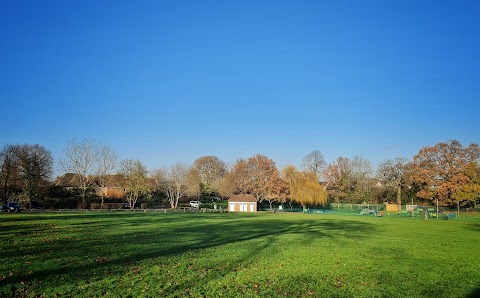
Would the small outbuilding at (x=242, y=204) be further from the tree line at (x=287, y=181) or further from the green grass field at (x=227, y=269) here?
the green grass field at (x=227, y=269)

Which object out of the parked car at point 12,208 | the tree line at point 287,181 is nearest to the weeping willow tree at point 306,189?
the tree line at point 287,181

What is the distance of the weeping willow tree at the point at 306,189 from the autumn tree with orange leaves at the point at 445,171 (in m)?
20.9

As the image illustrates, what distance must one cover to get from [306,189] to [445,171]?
29133 mm

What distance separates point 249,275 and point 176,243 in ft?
30.3

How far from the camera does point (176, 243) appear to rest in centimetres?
2019

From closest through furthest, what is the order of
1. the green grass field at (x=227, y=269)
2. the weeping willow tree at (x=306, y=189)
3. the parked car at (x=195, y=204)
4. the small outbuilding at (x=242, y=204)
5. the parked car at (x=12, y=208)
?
the green grass field at (x=227, y=269)
the parked car at (x=12, y=208)
the weeping willow tree at (x=306, y=189)
the small outbuilding at (x=242, y=204)
the parked car at (x=195, y=204)

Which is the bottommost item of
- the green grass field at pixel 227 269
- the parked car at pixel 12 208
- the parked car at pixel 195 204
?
the parked car at pixel 195 204

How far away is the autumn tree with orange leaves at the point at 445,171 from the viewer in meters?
65.2

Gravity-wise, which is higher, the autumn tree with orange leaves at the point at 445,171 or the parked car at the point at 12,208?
the autumn tree with orange leaves at the point at 445,171

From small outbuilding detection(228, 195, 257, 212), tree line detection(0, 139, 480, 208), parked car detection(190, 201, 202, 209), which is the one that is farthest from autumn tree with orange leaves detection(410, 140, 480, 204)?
parked car detection(190, 201, 202, 209)

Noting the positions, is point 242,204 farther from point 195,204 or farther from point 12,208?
point 12,208

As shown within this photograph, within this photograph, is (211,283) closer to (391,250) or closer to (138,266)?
(138,266)

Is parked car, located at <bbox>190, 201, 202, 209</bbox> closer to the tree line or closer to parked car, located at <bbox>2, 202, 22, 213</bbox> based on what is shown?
the tree line

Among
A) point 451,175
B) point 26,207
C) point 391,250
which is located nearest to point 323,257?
point 391,250
